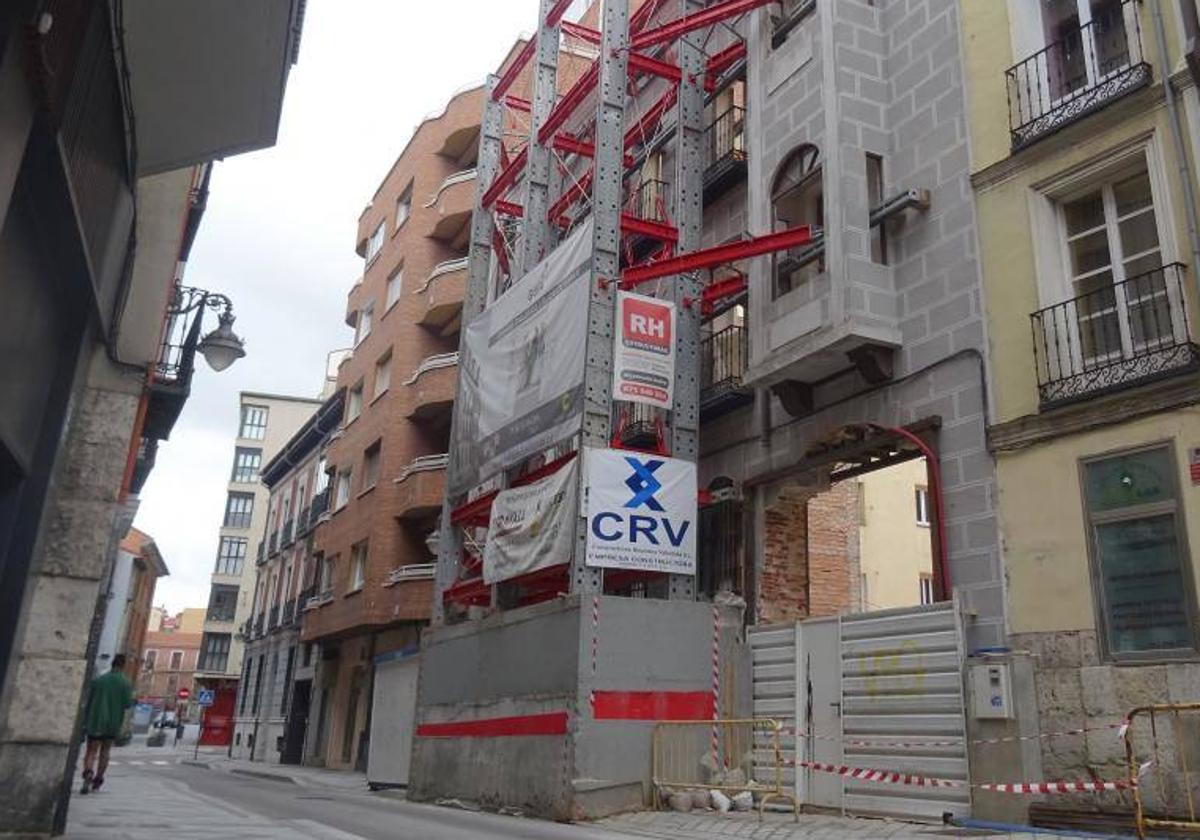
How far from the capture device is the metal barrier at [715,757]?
39.8 feet

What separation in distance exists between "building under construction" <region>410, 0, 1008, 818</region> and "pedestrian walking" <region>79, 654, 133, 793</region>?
4.83m

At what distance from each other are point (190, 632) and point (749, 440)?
112 metres

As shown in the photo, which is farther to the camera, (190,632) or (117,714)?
(190,632)

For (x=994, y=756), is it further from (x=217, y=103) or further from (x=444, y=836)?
(x=217, y=103)

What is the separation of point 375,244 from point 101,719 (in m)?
26.0

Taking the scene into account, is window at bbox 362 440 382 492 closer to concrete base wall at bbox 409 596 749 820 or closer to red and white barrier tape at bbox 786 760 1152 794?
concrete base wall at bbox 409 596 749 820

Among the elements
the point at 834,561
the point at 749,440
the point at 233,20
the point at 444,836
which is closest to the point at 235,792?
the point at 444,836

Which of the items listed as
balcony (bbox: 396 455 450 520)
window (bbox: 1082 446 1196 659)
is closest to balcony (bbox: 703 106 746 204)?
window (bbox: 1082 446 1196 659)

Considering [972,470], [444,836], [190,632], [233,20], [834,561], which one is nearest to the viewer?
[233,20]

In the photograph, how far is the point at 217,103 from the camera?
7.70 m

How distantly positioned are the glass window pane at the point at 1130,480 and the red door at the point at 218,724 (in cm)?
4633

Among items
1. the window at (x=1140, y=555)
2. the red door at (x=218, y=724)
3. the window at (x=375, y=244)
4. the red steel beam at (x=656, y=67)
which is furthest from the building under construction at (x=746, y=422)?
the red door at (x=218, y=724)

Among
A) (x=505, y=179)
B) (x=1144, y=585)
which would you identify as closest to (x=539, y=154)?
(x=505, y=179)

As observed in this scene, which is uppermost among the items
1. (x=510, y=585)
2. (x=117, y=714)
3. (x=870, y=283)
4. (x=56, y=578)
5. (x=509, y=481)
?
(x=870, y=283)
